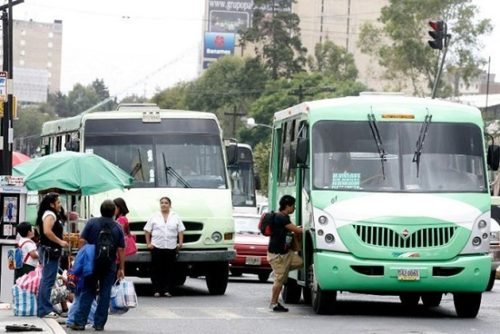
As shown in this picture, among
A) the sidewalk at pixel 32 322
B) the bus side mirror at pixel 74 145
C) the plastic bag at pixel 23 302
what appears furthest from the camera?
the bus side mirror at pixel 74 145

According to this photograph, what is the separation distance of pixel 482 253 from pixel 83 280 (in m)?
5.84

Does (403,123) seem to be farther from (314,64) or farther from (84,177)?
(314,64)

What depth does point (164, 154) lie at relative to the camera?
25859 mm

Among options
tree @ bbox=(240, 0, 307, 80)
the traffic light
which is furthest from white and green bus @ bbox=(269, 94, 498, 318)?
tree @ bbox=(240, 0, 307, 80)

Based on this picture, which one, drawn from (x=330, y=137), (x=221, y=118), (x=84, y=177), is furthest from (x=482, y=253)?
(x=221, y=118)

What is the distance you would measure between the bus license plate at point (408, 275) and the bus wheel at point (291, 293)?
4077mm

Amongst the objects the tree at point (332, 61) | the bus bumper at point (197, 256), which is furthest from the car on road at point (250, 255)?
the tree at point (332, 61)

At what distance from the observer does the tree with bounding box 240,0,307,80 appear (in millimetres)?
120375

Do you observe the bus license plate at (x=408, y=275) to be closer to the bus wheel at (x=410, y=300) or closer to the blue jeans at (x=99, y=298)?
the bus wheel at (x=410, y=300)

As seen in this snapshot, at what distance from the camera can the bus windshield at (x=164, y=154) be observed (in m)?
25.7

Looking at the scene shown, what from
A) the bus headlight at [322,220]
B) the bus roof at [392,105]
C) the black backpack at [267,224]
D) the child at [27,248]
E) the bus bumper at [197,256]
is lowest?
the bus bumper at [197,256]

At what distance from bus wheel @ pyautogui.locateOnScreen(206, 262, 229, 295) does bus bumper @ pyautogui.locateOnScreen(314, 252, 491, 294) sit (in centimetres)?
544

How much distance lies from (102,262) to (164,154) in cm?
823

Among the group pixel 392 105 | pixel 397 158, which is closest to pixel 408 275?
pixel 397 158
